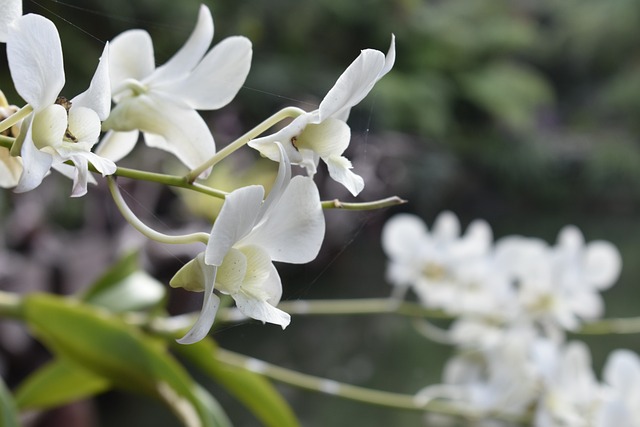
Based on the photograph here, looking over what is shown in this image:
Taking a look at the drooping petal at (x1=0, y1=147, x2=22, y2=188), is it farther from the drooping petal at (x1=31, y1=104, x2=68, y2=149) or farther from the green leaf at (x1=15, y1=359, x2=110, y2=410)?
the green leaf at (x1=15, y1=359, x2=110, y2=410)

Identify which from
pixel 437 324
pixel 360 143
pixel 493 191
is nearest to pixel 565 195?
pixel 493 191

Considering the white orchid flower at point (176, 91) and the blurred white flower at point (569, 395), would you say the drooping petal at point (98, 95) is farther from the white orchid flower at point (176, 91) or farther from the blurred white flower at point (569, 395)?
the blurred white flower at point (569, 395)

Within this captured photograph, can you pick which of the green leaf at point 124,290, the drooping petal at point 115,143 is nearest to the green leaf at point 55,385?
the green leaf at point 124,290

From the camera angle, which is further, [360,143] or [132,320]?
[132,320]

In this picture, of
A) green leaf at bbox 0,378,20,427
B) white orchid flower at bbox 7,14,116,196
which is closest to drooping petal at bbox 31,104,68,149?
white orchid flower at bbox 7,14,116,196

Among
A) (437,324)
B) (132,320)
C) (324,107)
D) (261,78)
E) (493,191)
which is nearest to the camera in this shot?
(324,107)

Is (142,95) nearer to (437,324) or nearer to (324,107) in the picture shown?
(324,107)

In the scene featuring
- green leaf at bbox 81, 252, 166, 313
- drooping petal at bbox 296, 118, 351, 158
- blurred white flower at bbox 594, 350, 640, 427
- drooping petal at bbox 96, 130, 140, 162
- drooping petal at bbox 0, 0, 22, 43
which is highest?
drooping petal at bbox 0, 0, 22, 43
